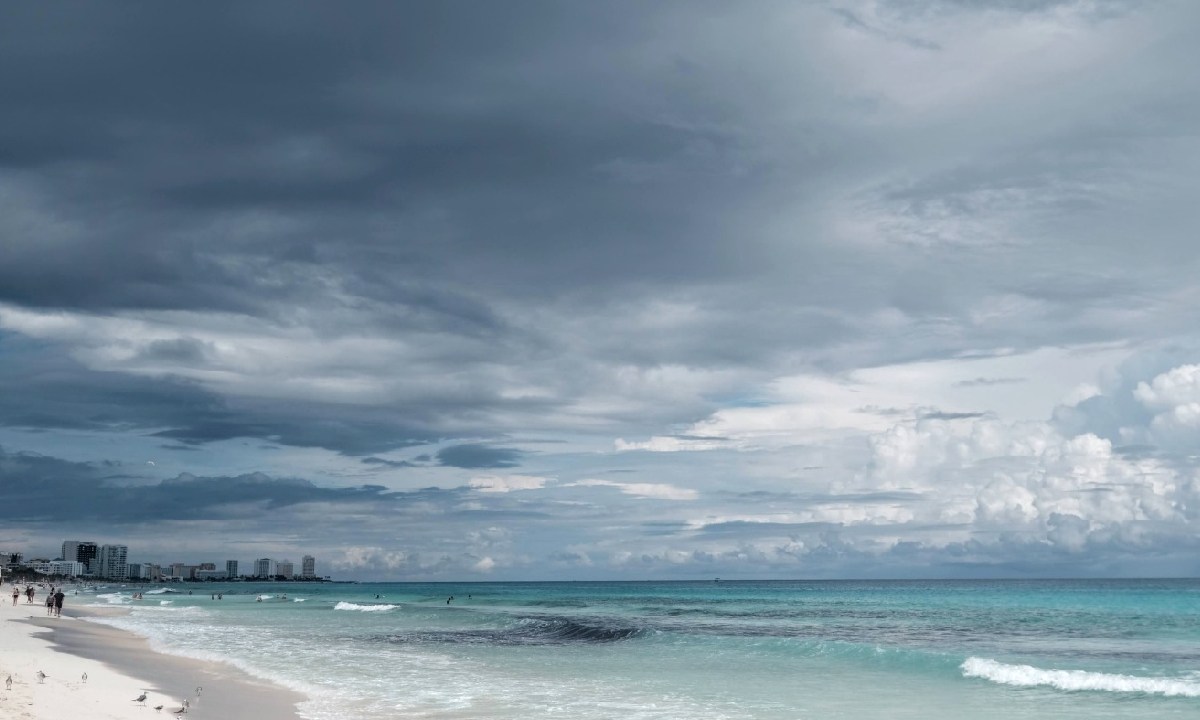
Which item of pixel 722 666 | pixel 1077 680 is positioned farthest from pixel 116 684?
pixel 1077 680

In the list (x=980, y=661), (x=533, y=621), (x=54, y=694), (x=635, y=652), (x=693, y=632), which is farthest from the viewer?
(x=533, y=621)

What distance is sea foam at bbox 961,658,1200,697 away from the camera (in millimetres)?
24031

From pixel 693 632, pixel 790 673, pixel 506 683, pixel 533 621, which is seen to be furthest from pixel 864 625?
pixel 506 683

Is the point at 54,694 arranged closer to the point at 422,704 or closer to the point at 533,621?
the point at 422,704

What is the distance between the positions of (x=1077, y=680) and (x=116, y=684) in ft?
81.6

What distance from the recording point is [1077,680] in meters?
25.2

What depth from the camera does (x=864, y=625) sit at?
49469 millimetres

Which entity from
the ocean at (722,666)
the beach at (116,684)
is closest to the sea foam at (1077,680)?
the ocean at (722,666)

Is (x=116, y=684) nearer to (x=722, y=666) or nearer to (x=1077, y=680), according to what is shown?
(x=722, y=666)

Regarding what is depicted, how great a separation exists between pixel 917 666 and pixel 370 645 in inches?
842

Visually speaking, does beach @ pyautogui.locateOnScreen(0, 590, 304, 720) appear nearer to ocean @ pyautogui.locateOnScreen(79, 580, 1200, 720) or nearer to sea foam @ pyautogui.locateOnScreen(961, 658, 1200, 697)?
ocean @ pyautogui.locateOnScreen(79, 580, 1200, 720)

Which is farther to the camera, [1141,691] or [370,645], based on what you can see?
[370,645]

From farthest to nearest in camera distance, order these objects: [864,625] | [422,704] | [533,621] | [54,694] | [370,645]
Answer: [533,621] < [864,625] < [370,645] < [422,704] < [54,694]

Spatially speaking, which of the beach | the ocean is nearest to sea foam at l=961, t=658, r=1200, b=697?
the ocean
